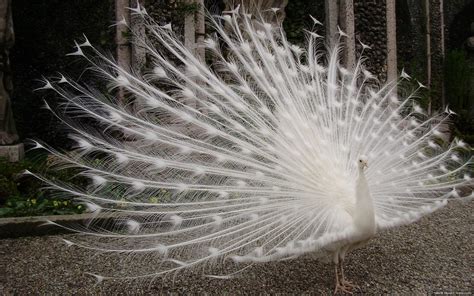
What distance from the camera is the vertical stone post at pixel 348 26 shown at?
7180 millimetres

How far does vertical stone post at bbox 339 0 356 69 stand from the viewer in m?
7.18

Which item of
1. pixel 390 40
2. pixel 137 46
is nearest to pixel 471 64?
pixel 390 40

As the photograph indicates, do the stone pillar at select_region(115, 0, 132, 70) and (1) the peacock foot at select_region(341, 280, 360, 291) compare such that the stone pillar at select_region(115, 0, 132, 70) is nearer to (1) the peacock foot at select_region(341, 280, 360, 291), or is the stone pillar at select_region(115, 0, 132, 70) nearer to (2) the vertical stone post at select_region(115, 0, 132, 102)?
(2) the vertical stone post at select_region(115, 0, 132, 102)

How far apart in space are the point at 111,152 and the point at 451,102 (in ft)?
26.1

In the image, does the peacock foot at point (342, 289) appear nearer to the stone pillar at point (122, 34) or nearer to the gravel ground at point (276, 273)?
the gravel ground at point (276, 273)

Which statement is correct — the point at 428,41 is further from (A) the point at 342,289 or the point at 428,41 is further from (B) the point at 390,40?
(A) the point at 342,289

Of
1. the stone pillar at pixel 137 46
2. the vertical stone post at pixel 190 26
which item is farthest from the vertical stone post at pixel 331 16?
the stone pillar at pixel 137 46

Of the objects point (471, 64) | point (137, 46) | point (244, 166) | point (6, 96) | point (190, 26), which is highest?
point (190, 26)

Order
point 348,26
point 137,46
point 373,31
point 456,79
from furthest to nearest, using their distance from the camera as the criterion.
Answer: point 456,79 → point 373,31 → point 348,26 → point 137,46

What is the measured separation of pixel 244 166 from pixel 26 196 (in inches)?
102

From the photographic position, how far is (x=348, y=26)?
283 inches

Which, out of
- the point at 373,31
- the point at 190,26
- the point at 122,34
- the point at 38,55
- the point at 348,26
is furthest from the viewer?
the point at 373,31

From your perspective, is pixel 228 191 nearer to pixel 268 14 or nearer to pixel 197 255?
pixel 197 255

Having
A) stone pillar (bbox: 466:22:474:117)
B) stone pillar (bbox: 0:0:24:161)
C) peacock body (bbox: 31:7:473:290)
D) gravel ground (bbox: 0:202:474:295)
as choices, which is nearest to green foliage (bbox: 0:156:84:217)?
stone pillar (bbox: 0:0:24:161)
